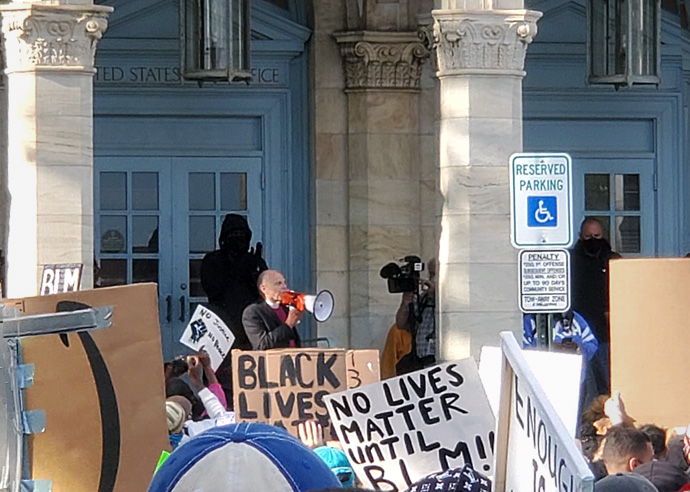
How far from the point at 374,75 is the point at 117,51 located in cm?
222

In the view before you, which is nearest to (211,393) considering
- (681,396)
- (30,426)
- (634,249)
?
(681,396)

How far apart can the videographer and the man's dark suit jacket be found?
291cm

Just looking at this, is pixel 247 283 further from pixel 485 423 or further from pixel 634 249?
pixel 485 423

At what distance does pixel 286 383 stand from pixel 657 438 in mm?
1847

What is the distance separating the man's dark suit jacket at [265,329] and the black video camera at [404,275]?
10.3 ft

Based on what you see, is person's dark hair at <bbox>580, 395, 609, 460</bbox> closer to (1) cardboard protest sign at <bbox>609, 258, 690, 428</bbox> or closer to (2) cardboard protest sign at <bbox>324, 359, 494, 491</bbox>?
(1) cardboard protest sign at <bbox>609, 258, 690, 428</bbox>

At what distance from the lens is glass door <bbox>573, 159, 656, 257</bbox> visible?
16031 mm

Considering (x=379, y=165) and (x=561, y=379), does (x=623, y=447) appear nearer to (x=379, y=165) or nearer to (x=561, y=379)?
(x=561, y=379)

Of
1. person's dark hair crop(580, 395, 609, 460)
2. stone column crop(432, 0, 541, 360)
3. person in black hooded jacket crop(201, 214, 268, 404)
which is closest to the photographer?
person's dark hair crop(580, 395, 609, 460)

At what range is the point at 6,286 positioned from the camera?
38.6ft

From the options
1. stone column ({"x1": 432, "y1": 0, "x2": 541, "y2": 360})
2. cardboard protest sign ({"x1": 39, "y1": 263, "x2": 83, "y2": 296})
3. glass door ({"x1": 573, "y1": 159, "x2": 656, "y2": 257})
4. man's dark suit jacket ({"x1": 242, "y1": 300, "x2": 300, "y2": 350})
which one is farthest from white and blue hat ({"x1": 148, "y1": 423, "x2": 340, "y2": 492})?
glass door ({"x1": 573, "y1": 159, "x2": 656, "y2": 257})

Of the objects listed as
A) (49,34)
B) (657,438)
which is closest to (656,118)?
(49,34)

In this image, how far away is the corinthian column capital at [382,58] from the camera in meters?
14.9

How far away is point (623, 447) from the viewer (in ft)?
22.5
